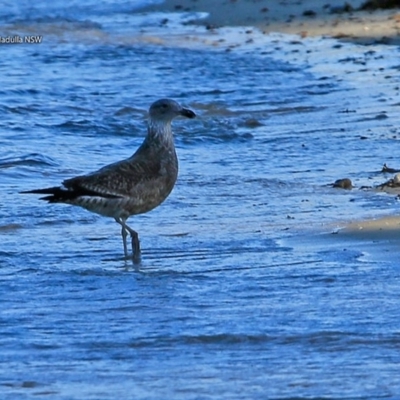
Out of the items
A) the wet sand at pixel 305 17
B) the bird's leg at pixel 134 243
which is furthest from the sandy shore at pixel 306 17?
the bird's leg at pixel 134 243

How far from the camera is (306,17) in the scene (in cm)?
2192

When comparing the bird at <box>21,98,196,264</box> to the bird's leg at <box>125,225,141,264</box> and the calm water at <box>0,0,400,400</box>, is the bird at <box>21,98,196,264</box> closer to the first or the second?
the bird's leg at <box>125,225,141,264</box>

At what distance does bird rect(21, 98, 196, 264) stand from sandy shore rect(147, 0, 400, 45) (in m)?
10.1

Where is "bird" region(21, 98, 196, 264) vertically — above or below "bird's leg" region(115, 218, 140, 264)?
above

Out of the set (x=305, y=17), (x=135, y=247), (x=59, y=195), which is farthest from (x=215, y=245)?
(x=305, y=17)

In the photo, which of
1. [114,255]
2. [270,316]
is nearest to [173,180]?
[114,255]

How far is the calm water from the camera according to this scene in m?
5.54

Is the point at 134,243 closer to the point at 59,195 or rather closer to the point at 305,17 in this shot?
the point at 59,195

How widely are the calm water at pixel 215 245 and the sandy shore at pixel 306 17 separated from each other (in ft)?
4.71

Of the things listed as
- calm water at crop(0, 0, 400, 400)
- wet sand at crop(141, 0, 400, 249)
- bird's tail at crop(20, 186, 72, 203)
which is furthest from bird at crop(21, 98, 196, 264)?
wet sand at crop(141, 0, 400, 249)

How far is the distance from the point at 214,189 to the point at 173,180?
176 centimetres

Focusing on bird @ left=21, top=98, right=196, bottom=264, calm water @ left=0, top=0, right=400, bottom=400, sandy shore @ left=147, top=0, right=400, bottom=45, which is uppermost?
sandy shore @ left=147, top=0, right=400, bottom=45

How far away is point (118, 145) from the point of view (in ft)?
42.8

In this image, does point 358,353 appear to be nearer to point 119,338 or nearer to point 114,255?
point 119,338
